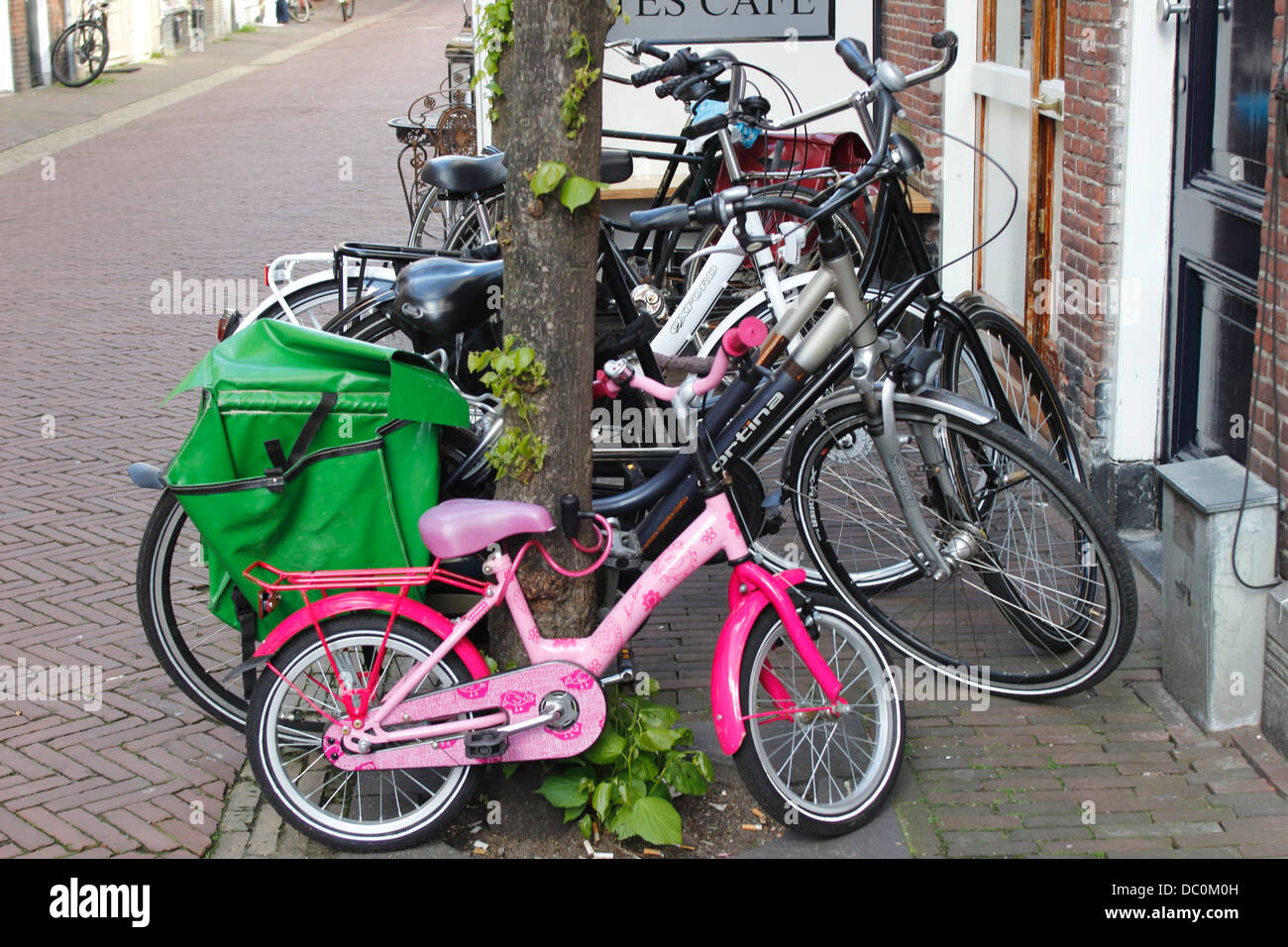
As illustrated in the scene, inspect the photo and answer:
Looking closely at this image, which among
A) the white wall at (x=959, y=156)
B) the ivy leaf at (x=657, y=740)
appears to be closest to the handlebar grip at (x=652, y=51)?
the white wall at (x=959, y=156)

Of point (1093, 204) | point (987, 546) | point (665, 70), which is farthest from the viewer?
point (665, 70)

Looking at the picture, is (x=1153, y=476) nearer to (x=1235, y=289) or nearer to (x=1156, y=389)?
(x=1156, y=389)

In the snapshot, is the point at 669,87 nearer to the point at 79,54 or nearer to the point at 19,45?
the point at 19,45

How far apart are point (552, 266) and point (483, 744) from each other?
3.86ft

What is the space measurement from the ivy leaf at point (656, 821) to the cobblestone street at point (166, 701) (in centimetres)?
31

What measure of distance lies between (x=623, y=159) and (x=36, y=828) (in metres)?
3.09

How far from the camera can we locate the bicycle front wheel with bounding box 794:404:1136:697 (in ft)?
13.1

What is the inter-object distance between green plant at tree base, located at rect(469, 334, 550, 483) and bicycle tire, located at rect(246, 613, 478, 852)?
471 mm

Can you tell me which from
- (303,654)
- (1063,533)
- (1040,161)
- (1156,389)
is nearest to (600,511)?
(303,654)

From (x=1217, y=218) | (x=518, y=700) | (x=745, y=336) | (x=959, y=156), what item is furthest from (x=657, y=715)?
(x=959, y=156)

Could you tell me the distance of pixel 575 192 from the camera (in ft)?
11.3

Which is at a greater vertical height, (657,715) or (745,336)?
(745,336)

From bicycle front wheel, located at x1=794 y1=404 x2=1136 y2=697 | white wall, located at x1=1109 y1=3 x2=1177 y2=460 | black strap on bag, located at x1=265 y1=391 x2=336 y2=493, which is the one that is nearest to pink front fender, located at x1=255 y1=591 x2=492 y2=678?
black strap on bag, located at x1=265 y1=391 x2=336 y2=493

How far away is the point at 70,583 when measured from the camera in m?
5.26
